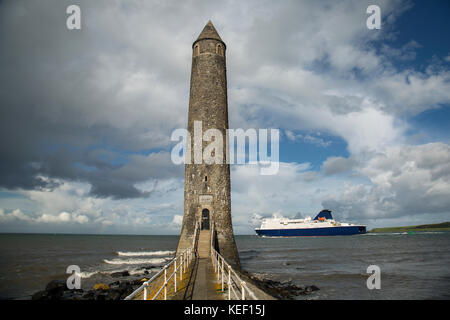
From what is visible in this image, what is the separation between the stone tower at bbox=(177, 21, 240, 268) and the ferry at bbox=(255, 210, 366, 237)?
62.8 metres

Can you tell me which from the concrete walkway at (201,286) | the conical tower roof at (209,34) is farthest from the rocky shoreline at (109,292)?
the conical tower roof at (209,34)

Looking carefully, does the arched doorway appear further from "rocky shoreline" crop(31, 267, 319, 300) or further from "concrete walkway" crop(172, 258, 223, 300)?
"concrete walkway" crop(172, 258, 223, 300)

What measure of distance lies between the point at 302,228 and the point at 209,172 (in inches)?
2544

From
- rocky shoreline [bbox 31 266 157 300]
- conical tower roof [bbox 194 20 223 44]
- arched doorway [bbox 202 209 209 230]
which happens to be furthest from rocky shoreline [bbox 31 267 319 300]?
conical tower roof [bbox 194 20 223 44]

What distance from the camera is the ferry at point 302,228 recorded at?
249ft

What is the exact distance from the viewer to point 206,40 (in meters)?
18.0

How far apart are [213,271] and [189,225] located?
6.49 m

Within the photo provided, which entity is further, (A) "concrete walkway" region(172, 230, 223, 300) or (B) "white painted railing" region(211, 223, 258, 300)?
(A) "concrete walkway" region(172, 230, 223, 300)

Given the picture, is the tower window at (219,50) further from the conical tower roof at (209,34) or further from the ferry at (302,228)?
the ferry at (302,228)

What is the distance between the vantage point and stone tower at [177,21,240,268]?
53.5ft

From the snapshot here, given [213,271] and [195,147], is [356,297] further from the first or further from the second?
[195,147]
